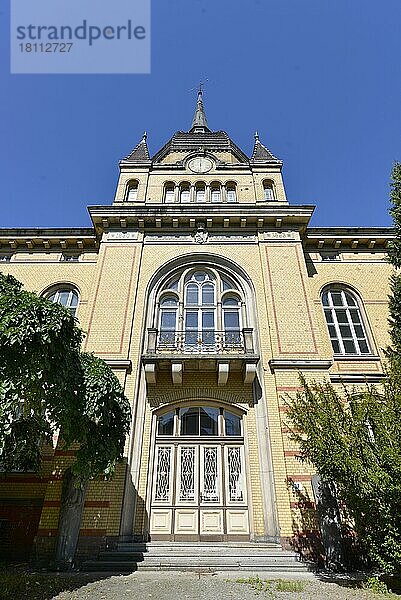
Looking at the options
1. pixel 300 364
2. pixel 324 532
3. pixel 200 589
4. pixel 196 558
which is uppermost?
pixel 300 364

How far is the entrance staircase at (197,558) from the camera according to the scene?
8693mm

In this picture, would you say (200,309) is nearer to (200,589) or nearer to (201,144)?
(200,589)

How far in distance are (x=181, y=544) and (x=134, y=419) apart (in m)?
3.63

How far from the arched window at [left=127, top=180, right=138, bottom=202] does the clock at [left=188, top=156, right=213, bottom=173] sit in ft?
10.7

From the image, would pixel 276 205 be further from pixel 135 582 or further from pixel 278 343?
pixel 135 582

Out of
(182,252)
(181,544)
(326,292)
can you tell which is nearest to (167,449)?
(181,544)

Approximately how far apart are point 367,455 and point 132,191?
15.8m

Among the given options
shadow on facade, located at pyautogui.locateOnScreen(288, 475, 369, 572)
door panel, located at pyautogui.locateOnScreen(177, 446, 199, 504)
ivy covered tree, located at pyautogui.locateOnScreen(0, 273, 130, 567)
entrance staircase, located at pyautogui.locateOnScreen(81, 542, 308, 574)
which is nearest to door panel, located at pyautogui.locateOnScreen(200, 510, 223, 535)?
door panel, located at pyautogui.locateOnScreen(177, 446, 199, 504)

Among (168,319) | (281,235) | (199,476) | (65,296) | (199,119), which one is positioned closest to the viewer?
(199,476)

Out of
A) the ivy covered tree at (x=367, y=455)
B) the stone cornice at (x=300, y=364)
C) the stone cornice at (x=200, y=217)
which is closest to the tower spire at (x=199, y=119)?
the stone cornice at (x=200, y=217)

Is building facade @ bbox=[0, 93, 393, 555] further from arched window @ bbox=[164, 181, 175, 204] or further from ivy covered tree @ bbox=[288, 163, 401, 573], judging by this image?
ivy covered tree @ bbox=[288, 163, 401, 573]

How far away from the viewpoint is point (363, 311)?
1552cm

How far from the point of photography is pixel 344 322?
15.4 metres

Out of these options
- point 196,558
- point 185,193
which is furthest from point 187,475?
point 185,193
